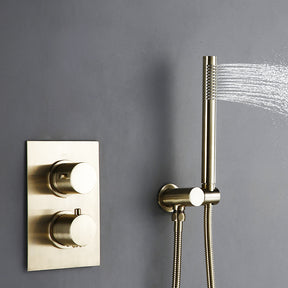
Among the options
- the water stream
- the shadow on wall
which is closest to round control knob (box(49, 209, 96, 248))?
the shadow on wall

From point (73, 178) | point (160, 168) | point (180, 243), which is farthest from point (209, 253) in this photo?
point (73, 178)

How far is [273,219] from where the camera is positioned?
1371 mm

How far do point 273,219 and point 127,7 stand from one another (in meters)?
0.59

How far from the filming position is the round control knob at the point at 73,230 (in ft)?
3.44

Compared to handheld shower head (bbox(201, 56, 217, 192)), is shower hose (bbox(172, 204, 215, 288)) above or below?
below

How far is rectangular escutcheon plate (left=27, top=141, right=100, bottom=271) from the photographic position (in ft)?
3.56

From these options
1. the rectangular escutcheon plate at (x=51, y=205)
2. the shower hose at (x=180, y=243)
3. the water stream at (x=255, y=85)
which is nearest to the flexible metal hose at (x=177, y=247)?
the shower hose at (x=180, y=243)

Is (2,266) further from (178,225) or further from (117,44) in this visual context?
(117,44)

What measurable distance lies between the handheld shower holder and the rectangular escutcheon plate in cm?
14

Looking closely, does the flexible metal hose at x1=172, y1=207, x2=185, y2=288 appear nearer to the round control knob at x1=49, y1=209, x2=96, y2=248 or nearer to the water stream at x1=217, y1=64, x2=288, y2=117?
the round control knob at x1=49, y1=209, x2=96, y2=248

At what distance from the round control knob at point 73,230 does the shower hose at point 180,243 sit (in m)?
0.19

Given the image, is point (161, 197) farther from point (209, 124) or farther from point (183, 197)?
point (209, 124)

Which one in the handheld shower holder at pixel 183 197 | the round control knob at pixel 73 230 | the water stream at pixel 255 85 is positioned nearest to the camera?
the round control knob at pixel 73 230

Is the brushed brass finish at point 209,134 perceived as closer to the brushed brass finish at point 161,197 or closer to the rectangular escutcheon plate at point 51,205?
the brushed brass finish at point 161,197
